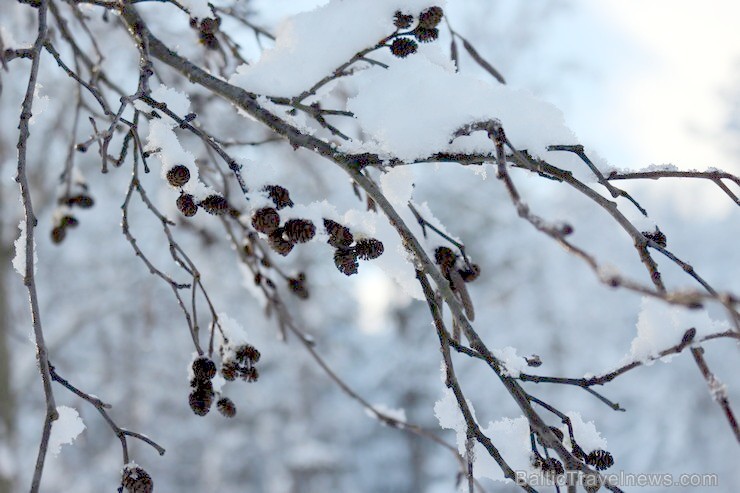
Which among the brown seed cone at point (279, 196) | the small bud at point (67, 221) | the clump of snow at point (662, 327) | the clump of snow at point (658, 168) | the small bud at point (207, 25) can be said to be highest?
the small bud at point (67, 221)

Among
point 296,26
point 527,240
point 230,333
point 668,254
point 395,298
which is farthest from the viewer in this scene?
point 395,298

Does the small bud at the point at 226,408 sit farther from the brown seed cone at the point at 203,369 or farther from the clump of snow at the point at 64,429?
the clump of snow at the point at 64,429

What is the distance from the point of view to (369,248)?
0.93 m

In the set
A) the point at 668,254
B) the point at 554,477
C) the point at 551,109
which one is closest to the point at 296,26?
the point at 551,109

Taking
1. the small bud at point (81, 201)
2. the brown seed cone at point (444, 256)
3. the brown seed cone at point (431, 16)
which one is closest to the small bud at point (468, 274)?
the brown seed cone at point (444, 256)

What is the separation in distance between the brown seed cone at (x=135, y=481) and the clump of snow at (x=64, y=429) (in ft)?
0.27

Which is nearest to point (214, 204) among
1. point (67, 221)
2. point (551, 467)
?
point (551, 467)

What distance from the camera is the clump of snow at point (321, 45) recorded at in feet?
3.05

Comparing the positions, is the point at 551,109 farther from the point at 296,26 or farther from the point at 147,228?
the point at 147,228

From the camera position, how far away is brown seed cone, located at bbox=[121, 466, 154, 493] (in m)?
0.85

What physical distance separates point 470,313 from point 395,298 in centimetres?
1234

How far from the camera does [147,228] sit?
8.26 meters

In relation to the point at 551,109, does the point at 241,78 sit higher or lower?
higher

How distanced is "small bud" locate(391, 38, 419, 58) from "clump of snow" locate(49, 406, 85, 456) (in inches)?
26.1
